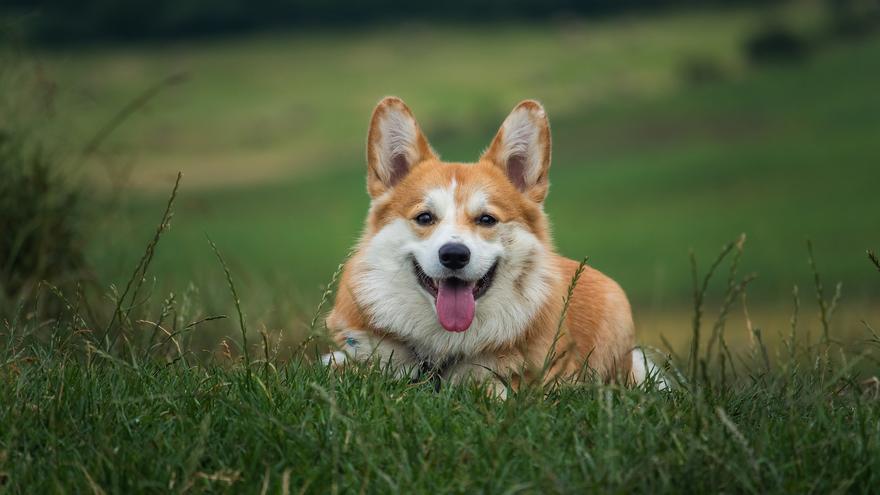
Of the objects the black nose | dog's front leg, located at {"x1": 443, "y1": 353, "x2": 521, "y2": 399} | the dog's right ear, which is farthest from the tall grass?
the dog's right ear

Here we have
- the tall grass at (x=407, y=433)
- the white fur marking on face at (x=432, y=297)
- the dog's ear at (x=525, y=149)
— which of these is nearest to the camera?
the tall grass at (x=407, y=433)

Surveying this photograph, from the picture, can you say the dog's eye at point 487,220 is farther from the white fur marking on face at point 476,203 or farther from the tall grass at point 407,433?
the tall grass at point 407,433

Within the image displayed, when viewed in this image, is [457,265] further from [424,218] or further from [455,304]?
[424,218]

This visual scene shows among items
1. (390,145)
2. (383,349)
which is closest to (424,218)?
(390,145)

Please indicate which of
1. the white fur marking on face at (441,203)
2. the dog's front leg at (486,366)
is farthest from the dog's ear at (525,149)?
the dog's front leg at (486,366)

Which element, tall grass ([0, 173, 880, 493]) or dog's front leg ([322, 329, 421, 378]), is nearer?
tall grass ([0, 173, 880, 493])

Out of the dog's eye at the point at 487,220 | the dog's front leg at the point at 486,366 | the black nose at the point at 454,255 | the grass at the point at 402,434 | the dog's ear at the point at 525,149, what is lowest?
the dog's front leg at the point at 486,366

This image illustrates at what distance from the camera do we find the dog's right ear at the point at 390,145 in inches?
195

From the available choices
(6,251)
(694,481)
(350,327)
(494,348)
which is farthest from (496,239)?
(6,251)

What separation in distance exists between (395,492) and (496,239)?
6.00ft

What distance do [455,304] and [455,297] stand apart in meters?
0.04

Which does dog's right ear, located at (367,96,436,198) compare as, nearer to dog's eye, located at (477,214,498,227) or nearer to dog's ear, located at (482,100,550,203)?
dog's ear, located at (482,100,550,203)

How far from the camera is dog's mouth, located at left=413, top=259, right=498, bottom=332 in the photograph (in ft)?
14.9

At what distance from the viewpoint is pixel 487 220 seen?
475 cm
